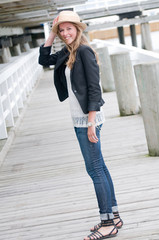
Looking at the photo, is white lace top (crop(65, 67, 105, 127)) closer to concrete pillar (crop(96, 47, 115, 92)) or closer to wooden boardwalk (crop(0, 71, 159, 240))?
wooden boardwalk (crop(0, 71, 159, 240))

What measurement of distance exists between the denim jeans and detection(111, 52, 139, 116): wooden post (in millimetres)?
4392

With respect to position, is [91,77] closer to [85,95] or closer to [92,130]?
[85,95]

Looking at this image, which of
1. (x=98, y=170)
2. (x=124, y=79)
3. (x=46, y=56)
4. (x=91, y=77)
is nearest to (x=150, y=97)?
(x=46, y=56)

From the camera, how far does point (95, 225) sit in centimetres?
372

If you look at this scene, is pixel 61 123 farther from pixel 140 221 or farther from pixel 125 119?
pixel 140 221

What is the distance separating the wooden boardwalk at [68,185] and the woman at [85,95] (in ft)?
0.81

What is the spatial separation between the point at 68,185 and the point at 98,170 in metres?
1.56

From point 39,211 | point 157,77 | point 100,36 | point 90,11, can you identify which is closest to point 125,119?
point 157,77

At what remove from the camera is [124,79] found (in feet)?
25.6

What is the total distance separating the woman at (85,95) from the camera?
3264 mm

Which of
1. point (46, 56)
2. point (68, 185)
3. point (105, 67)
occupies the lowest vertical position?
point (68, 185)

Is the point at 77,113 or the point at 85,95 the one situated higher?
the point at 85,95

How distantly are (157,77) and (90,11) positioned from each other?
14296 millimetres

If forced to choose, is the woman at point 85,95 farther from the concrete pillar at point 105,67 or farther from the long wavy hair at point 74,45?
the concrete pillar at point 105,67
